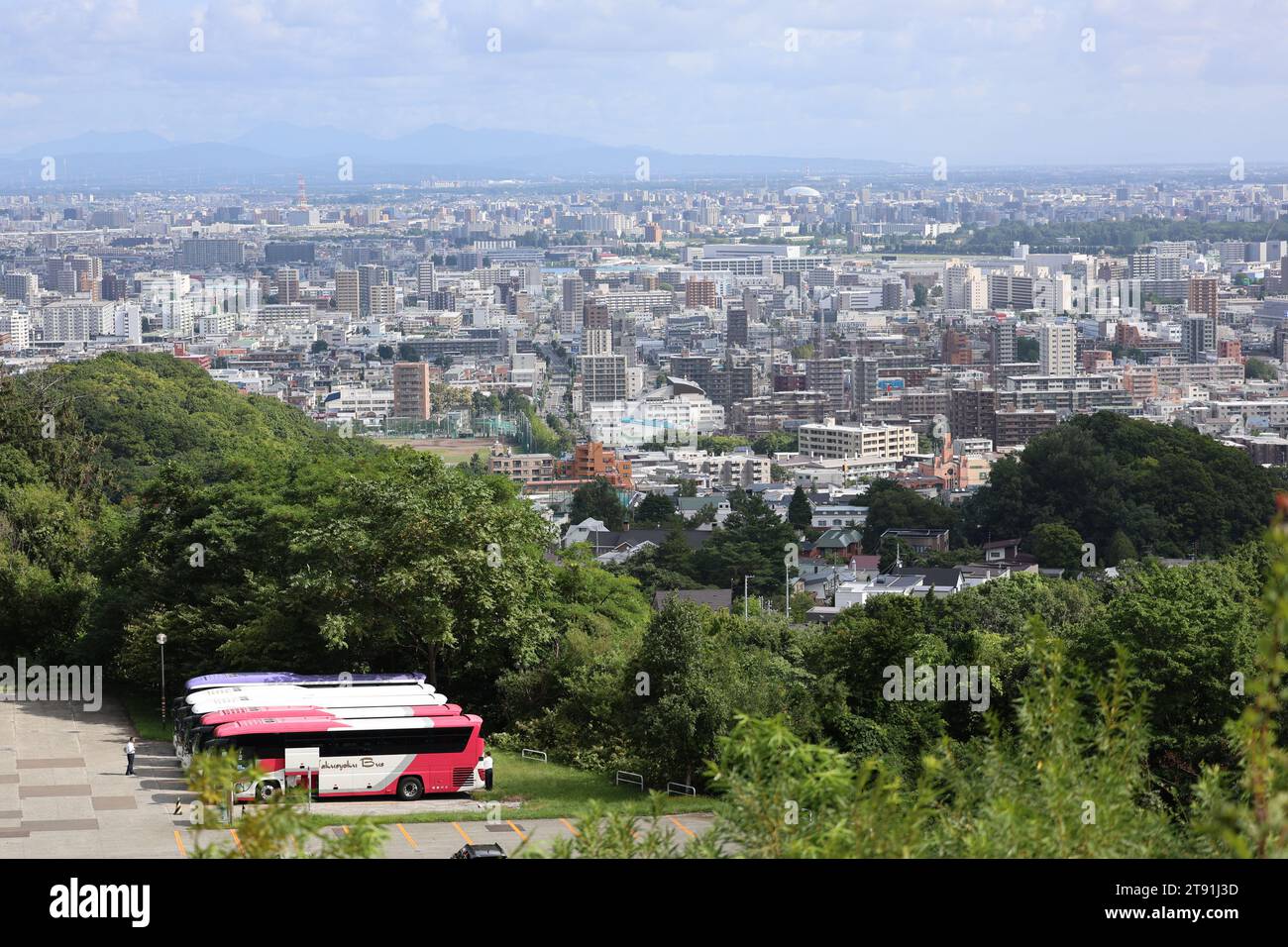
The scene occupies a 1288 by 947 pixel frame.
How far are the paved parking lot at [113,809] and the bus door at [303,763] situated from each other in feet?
0.64

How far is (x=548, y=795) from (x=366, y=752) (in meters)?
1.19

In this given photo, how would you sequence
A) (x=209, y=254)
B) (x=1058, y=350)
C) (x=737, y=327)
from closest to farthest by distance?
(x=1058, y=350)
(x=737, y=327)
(x=209, y=254)

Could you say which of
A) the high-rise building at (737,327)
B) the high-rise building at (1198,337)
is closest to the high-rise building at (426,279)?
the high-rise building at (737,327)

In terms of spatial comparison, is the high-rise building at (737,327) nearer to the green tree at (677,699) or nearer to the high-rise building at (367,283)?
the high-rise building at (367,283)

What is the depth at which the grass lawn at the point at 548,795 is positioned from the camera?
35.6 feet

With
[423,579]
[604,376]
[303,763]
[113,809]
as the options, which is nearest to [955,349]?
[604,376]

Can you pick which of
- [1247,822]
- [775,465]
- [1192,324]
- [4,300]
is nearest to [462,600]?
[1247,822]

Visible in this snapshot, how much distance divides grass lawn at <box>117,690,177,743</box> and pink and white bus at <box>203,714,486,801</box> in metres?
2.42

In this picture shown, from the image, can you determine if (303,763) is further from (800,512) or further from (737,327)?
(737,327)

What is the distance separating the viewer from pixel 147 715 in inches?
567

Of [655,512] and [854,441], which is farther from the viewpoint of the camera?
[854,441]

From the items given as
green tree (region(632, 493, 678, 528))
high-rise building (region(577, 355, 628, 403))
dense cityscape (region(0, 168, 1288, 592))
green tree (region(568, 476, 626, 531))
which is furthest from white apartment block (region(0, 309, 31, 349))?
green tree (region(632, 493, 678, 528))

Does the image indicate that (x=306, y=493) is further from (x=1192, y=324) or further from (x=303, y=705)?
(x=1192, y=324)

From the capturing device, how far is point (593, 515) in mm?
48031
